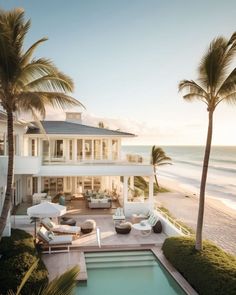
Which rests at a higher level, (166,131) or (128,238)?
(166,131)

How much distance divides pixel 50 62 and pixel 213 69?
21.0 feet

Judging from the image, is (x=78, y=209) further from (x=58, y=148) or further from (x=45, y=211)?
(x=45, y=211)

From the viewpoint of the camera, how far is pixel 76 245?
14.8 meters

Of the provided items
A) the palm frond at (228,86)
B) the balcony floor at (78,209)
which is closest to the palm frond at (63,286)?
the palm frond at (228,86)

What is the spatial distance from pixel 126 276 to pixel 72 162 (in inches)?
451

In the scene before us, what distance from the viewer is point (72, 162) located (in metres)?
22.0

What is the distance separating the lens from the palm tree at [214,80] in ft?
37.3

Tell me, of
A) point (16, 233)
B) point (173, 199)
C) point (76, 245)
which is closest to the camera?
point (16, 233)

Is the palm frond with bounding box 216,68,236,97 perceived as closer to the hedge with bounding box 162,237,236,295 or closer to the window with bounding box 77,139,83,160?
the hedge with bounding box 162,237,236,295

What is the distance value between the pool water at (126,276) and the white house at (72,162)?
689 centimetres

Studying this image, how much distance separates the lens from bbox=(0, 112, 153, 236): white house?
20641 mm

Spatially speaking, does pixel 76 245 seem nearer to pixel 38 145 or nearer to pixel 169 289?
pixel 169 289

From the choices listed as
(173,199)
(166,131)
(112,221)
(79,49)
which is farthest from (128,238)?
(166,131)

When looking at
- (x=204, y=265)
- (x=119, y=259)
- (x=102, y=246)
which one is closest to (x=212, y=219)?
(x=102, y=246)
